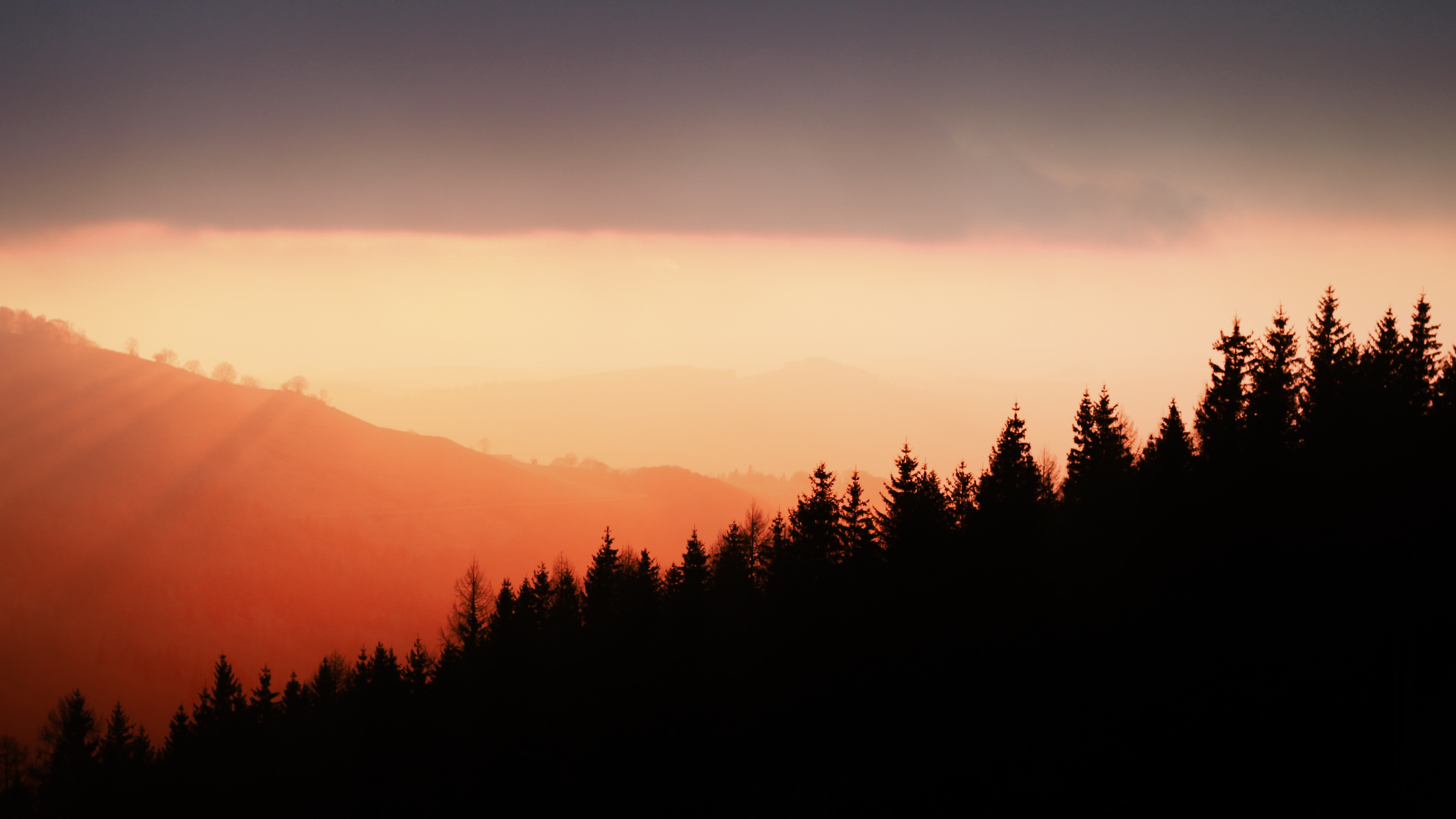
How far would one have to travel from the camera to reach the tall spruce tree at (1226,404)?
115 ft

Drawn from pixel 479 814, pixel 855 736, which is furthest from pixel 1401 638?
pixel 479 814

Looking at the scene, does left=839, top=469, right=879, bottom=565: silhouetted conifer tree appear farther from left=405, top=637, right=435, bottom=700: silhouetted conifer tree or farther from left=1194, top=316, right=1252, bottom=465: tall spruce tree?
left=405, top=637, right=435, bottom=700: silhouetted conifer tree

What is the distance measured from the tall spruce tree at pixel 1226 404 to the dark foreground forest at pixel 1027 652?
0.16 m

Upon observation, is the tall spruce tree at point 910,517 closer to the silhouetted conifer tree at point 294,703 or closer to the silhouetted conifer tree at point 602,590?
the silhouetted conifer tree at point 602,590

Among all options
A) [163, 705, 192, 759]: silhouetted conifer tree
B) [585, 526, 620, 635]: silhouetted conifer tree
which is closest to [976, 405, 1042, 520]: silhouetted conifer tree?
[585, 526, 620, 635]: silhouetted conifer tree

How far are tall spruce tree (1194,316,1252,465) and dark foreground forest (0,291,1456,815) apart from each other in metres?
0.16

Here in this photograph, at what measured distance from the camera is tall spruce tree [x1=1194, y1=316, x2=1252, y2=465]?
3494cm

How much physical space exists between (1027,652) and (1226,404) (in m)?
21.8

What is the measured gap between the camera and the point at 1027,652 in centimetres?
2734

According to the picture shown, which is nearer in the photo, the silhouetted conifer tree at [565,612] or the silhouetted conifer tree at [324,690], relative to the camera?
the silhouetted conifer tree at [565,612]

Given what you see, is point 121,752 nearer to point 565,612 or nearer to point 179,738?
point 179,738

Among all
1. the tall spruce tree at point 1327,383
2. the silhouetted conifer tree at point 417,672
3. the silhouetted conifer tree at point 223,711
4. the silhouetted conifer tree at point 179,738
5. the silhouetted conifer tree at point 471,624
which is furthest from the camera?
the silhouetted conifer tree at point 179,738

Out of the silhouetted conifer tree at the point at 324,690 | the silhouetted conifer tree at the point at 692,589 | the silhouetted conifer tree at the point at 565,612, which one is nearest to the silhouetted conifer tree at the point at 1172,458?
the silhouetted conifer tree at the point at 692,589

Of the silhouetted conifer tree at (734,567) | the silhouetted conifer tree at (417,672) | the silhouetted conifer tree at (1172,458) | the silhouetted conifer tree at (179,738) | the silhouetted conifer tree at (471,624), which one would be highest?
the silhouetted conifer tree at (1172,458)
